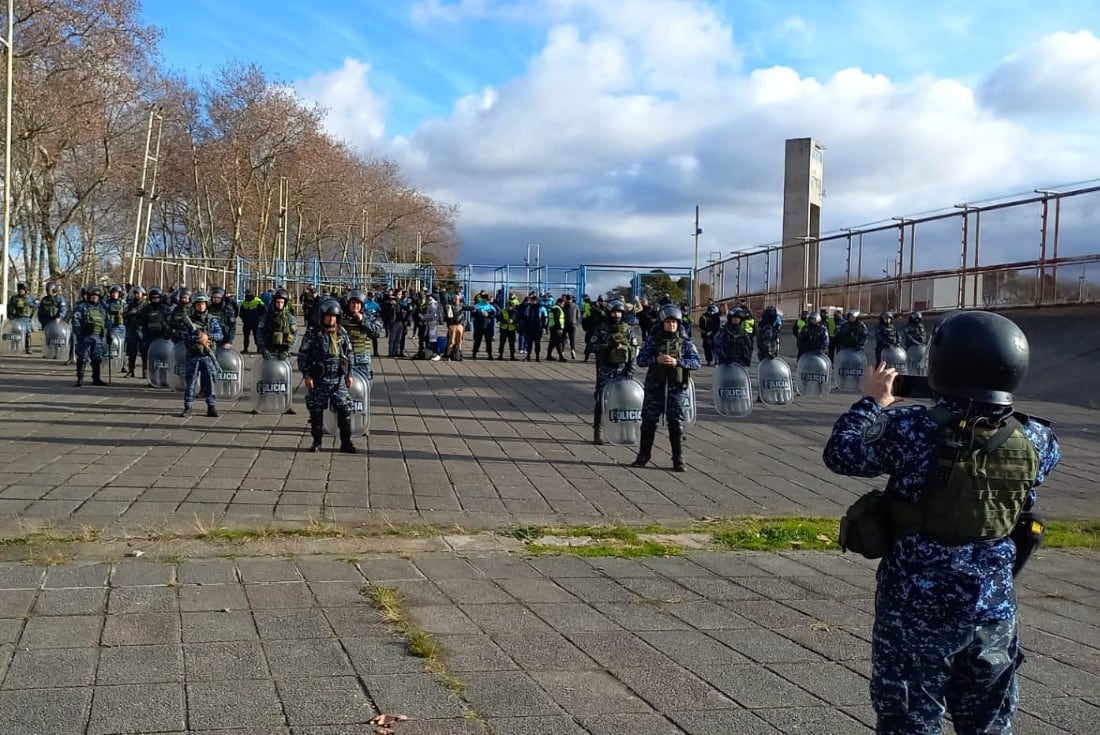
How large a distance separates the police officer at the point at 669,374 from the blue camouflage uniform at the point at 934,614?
312 inches

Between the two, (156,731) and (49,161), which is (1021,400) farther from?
(49,161)

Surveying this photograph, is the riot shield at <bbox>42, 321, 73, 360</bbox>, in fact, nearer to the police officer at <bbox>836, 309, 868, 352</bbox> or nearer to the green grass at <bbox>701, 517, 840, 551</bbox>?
the police officer at <bbox>836, 309, 868, 352</bbox>


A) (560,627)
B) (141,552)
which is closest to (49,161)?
(141,552)

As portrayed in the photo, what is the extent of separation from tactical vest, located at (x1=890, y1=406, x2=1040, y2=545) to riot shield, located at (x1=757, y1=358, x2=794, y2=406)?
13.0 metres

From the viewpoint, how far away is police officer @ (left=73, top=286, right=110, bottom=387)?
16.5 meters

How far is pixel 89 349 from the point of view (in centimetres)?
1689

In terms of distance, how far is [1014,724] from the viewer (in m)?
4.20

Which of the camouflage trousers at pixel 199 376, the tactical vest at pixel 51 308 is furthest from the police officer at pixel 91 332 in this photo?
the tactical vest at pixel 51 308

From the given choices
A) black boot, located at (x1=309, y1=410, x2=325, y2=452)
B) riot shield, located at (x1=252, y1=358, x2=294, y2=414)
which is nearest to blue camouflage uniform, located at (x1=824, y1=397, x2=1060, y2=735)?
black boot, located at (x1=309, y1=410, x2=325, y2=452)

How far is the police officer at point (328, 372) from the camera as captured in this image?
11102 mm

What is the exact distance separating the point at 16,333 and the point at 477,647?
2212 cm

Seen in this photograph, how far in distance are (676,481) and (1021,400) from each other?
13.4 meters

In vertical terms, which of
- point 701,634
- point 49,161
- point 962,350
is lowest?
point 701,634

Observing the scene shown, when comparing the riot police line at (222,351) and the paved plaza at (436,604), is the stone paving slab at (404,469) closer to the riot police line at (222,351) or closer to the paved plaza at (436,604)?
the paved plaza at (436,604)
